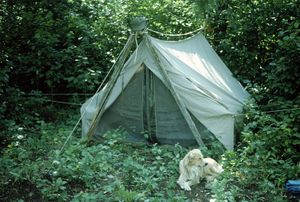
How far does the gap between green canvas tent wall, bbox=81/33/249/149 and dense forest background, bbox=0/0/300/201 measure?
43 centimetres

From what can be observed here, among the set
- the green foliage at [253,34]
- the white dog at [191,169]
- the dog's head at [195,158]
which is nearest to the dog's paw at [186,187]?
the white dog at [191,169]

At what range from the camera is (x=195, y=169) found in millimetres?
5691

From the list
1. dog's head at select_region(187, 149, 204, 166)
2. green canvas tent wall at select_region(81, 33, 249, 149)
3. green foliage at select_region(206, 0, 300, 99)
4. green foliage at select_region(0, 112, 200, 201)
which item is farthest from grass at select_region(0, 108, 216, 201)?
green foliage at select_region(206, 0, 300, 99)

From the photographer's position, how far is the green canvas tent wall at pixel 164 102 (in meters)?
6.84

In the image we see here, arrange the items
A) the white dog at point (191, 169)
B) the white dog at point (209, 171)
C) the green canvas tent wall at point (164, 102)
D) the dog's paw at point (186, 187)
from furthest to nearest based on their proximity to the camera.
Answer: the green canvas tent wall at point (164, 102)
the white dog at point (209, 171)
the white dog at point (191, 169)
the dog's paw at point (186, 187)

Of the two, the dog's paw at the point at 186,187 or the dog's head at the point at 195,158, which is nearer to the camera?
the dog's paw at the point at 186,187

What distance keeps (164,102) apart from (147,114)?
0.33 meters

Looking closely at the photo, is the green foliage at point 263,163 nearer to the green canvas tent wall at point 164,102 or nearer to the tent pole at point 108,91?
the green canvas tent wall at point 164,102

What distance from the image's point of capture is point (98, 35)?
9930 millimetres

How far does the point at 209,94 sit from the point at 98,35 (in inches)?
143

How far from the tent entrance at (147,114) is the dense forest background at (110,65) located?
0.61m

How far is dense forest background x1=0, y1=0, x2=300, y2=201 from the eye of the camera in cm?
595

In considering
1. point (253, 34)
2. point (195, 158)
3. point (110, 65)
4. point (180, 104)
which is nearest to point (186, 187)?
point (195, 158)

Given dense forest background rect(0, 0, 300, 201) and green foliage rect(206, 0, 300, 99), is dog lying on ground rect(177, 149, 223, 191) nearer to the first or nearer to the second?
dense forest background rect(0, 0, 300, 201)
